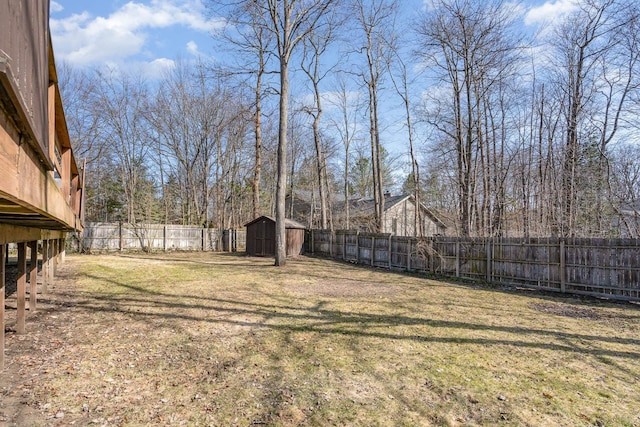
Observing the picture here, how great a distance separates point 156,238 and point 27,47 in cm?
2127

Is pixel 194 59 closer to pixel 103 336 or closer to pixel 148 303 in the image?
pixel 148 303

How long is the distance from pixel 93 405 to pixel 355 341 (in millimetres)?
2945

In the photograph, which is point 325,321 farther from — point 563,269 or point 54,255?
point 54,255

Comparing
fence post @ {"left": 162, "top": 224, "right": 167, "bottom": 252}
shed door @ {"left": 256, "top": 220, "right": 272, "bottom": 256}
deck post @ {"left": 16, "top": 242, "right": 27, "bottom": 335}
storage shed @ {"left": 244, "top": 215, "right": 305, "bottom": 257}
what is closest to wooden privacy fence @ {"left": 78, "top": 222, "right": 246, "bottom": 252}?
fence post @ {"left": 162, "top": 224, "right": 167, "bottom": 252}

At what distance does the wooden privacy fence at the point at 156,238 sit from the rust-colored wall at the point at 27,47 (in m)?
20.4

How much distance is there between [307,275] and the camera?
11266 mm

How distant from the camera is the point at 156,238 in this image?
67.9 ft

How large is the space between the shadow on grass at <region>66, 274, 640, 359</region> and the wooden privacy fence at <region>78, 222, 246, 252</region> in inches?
554

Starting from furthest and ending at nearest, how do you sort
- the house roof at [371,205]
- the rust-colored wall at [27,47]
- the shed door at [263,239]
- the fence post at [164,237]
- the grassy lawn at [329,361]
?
the house roof at [371,205] → the fence post at [164,237] → the shed door at [263,239] → the grassy lawn at [329,361] → the rust-colored wall at [27,47]

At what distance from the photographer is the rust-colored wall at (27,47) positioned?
3.36 ft

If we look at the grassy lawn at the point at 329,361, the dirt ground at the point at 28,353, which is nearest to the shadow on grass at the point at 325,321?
the grassy lawn at the point at 329,361

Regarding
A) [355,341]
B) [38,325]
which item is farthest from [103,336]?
[355,341]

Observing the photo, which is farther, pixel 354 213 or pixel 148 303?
pixel 354 213

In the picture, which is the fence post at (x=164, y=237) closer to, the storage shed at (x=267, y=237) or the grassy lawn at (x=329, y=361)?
the storage shed at (x=267, y=237)
